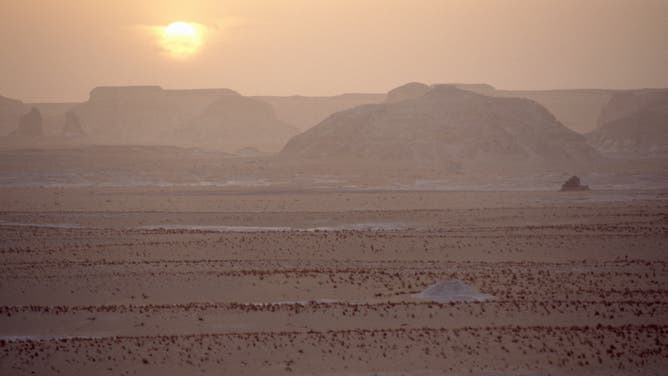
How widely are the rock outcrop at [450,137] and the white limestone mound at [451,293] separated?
55.1 m

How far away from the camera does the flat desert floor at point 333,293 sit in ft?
59.0

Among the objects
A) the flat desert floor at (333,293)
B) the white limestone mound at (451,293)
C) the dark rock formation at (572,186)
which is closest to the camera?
the flat desert floor at (333,293)

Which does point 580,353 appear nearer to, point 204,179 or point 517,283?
point 517,283

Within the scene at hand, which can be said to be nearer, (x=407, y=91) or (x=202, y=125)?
(x=407, y=91)

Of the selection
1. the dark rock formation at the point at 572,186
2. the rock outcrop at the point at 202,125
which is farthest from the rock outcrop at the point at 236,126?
the dark rock formation at the point at 572,186

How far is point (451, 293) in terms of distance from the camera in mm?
23156

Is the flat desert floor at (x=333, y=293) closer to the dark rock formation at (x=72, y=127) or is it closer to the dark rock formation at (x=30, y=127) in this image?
the dark rock formation at (x=30, y=127)

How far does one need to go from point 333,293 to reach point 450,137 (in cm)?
6656

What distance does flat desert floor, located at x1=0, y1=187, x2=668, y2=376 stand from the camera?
59.0 feet

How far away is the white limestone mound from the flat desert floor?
41 cm

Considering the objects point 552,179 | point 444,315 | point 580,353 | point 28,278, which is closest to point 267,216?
point 28,278

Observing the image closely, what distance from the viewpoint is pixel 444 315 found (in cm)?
2139

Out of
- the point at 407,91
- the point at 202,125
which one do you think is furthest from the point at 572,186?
the point at 202,125

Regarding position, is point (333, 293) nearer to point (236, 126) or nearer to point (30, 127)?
point (30, 127)
